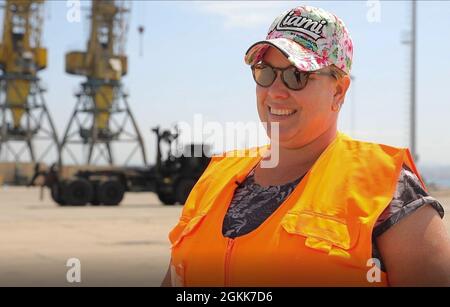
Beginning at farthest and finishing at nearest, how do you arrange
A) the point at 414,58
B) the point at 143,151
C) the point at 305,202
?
the point at 143,151, the point at 414,58, the point at 305,202

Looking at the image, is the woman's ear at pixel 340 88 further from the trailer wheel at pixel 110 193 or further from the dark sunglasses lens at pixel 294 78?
the trailer wheel at pixel 110 193

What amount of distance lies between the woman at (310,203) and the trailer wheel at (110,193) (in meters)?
22.9

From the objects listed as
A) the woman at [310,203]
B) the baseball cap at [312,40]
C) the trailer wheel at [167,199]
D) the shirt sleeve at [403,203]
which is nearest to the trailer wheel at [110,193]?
the trailer wheel at [167,199]

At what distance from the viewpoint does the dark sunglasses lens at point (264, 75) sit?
2.13 m

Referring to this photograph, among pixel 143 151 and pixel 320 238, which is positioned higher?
pixel 320 238

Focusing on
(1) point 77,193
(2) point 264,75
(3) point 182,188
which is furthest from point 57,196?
(2) point 264,75

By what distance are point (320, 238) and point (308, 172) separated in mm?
257

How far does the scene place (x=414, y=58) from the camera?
46.5ft

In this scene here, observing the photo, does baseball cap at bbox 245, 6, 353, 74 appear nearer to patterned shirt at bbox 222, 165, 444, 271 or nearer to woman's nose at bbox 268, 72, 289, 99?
woman's nose at bbox 268, 72, 289, 99

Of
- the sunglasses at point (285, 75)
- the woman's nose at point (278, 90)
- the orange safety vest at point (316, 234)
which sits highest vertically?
the sunglasses at point (285, 75)

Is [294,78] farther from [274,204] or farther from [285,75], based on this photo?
[274,204]
